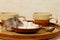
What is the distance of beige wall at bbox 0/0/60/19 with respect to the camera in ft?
4.07

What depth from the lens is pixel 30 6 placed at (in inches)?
49.3

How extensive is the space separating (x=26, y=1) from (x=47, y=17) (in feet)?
1.54

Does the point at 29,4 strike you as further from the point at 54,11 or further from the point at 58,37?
the point at 58,37

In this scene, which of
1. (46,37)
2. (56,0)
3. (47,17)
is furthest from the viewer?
(56,0)

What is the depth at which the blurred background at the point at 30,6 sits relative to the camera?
4.07 feet

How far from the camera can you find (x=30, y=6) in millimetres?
1252

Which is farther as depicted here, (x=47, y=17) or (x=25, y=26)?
(x=47, y=17)

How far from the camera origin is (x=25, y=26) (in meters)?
0.67

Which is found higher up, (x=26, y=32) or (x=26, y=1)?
(x=26, y=1)

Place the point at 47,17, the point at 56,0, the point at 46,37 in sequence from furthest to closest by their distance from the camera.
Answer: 1. the point at 56,0
2. the point at 47,17
3. the point at 46,37

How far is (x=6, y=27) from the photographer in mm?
701

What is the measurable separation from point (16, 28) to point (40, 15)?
0.19 meters

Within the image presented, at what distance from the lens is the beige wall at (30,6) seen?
1239mm

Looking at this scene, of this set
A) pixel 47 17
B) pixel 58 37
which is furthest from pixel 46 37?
pixel 47 17
